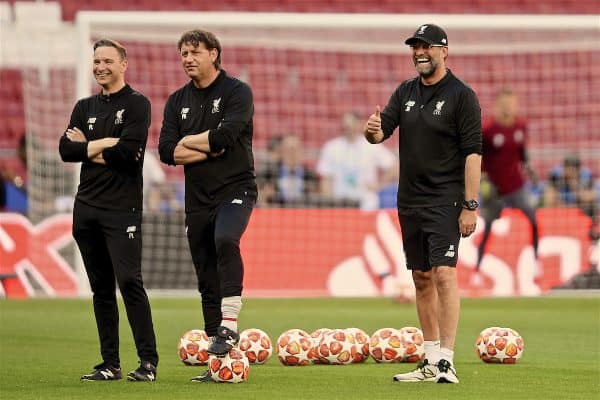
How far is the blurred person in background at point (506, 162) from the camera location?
18.4 metres

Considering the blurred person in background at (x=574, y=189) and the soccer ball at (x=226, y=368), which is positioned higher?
the blurred person in background at (x=574, y=189)

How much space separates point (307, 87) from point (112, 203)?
14.5 metres

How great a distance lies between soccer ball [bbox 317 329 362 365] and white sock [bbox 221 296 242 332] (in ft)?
6.09

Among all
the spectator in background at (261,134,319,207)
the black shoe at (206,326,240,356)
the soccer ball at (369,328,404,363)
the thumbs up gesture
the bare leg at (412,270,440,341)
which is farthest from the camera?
the spectator in background at (261,134,319,207)

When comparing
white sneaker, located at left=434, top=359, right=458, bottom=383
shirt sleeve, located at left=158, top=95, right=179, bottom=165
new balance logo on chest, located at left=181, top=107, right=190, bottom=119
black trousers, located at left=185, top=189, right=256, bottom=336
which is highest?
new balance logo on chest, located at left=181, top=107, right=190, bottom=119

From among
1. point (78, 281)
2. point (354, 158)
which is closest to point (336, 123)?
point (354, 158)

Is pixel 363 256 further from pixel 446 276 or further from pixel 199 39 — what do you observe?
pixel 199 39

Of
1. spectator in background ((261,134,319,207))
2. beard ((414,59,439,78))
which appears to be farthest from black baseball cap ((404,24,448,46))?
spectator in background ((261,134,319,207))

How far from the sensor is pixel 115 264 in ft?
30.1

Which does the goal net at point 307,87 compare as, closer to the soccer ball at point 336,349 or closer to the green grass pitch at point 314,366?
the green grass pitch at point 314,366

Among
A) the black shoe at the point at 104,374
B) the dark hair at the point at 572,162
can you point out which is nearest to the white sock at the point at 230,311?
→ the black shoe at the point at 104,374

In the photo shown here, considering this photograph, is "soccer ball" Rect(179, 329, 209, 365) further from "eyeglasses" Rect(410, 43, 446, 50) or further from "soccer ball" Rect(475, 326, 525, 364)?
"eyeglasses" Rect(410, 43, 446, 50)

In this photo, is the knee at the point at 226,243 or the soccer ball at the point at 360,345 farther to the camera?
the soccer ball at the point at 360,345

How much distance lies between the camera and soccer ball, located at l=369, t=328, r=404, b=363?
10727 millimetres
